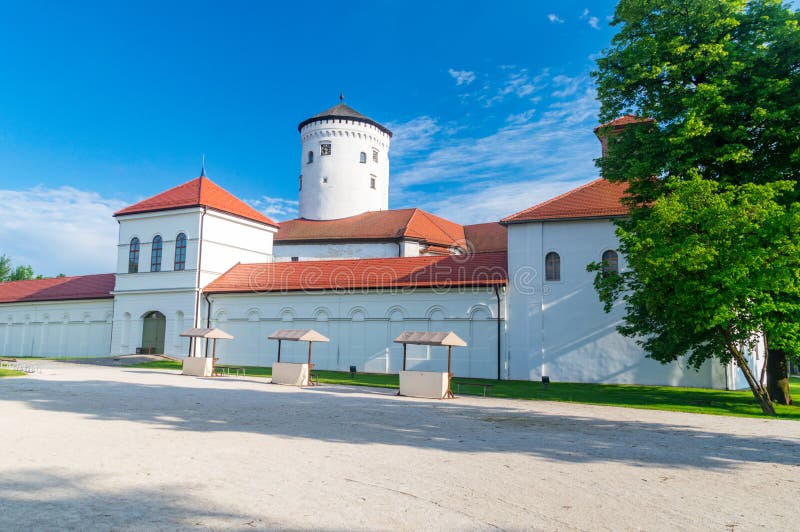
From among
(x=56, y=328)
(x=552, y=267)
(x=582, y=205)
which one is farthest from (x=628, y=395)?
(x=56, y=328)

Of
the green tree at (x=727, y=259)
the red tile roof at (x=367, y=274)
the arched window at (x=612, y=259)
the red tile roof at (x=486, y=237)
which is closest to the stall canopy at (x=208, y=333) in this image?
the red tile roof at (x=367, y=274)

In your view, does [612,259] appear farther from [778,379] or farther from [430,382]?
[430,382]

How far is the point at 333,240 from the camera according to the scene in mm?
41031

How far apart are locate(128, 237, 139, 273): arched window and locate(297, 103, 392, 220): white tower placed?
1384 centimetres

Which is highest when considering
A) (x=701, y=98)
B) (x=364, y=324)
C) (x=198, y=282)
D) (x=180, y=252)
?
(x=701, y=98)

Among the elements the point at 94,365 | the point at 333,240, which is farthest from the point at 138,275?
the point at 333,240

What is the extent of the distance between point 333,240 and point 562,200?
58.8ft

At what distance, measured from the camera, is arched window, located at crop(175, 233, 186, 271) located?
3599 cm

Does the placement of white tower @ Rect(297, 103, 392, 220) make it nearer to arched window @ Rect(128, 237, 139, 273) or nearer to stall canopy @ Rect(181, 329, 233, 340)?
arched window @ Rect(128, 237, 139, 273)

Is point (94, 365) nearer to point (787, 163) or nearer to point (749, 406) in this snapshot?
point (749, 406)

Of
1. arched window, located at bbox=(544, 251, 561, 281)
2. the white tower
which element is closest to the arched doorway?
the white tower

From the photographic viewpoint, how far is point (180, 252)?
119ft

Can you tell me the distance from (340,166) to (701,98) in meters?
32.3

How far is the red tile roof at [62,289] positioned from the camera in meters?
40.1
